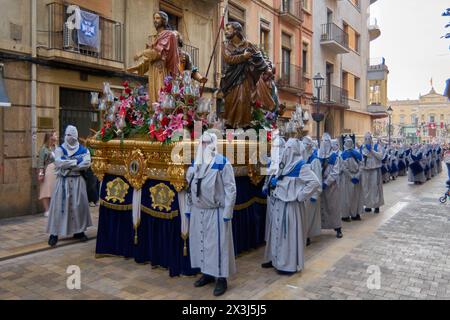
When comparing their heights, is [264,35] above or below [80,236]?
above

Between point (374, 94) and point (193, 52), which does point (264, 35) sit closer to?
point (193, 52)

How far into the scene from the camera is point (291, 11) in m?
20.2

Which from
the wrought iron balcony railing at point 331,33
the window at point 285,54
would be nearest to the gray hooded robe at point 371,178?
the window at point 285,54

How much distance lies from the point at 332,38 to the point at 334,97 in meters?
3.48

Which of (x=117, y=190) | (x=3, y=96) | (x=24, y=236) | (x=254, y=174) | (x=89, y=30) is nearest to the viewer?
(x=117, y=190)

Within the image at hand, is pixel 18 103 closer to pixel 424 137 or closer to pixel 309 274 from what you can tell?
pixel 309 274

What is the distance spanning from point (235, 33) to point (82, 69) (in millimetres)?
5241

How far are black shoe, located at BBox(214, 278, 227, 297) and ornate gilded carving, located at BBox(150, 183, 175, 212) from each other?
118cm

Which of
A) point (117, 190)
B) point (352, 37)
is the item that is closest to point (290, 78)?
point (352, 37)

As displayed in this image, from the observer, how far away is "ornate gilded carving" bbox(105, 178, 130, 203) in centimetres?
580

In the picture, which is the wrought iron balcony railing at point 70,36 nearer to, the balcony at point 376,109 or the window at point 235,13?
the window at point 235,13

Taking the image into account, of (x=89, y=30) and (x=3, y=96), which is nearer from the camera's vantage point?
(x=3, y=96)

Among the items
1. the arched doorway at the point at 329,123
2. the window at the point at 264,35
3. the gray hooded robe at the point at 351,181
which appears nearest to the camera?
the gray hooded robe at the point at 351,181

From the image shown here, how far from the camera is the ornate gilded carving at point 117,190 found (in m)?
5.80
